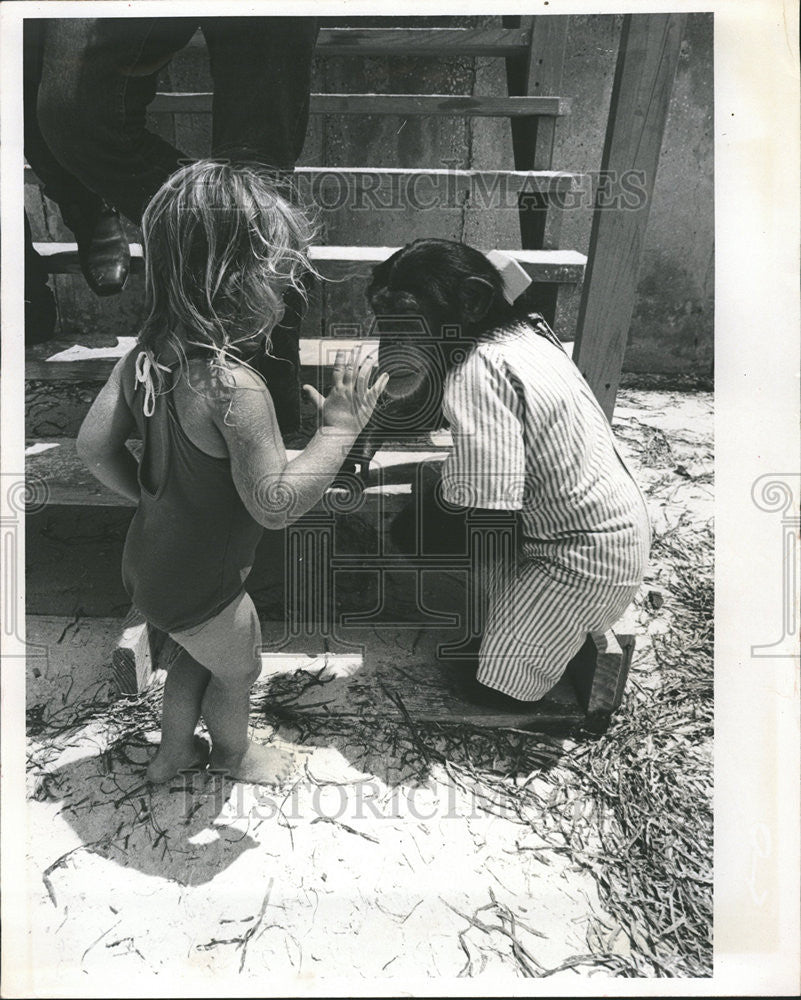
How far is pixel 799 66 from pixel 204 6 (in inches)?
46.6

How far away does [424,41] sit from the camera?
287 cm

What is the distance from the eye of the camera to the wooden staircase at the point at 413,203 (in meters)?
2.36

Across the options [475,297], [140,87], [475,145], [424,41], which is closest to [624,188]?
[475,297]

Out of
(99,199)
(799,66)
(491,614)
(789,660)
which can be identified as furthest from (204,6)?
(789,660)

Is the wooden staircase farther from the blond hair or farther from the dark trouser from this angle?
the blond hair

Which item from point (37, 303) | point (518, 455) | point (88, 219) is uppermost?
point (88, 219)

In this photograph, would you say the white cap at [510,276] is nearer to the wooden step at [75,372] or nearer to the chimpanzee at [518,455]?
the chimpanzee at [518,455]

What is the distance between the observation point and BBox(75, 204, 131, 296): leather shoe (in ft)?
7.99

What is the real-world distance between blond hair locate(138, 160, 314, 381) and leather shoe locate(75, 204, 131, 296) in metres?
0.91

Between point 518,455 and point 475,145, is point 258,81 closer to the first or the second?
point 518,455

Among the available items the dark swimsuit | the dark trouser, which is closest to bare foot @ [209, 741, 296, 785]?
the dark swimsuit

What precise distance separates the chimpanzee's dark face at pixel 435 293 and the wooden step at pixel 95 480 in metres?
0.62

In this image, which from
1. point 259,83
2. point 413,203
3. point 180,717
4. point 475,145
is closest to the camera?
point 180,717

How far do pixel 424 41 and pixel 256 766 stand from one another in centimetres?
251
